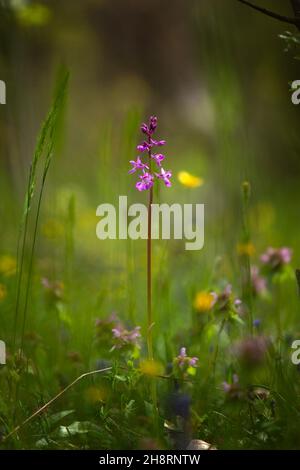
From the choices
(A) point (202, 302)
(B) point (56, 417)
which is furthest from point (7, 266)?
(B) point (56, 417)

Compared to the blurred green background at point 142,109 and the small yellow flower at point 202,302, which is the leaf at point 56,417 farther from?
the blurred green background at point 142,109

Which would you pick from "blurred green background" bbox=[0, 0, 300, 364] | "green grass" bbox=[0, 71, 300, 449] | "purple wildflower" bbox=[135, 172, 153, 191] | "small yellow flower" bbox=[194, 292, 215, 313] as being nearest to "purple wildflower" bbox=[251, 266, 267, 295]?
"green grass" bbox=[0, 71, 300, 449]

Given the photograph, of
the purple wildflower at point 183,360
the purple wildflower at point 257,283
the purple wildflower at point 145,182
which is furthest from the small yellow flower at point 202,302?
the purple wildflower at point 145,182

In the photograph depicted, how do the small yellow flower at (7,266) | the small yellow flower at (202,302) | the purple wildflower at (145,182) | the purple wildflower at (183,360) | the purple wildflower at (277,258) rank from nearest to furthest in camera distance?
the purple wildflower at (145,182), the purple wildflower at (183,360), the small yellow flower at (202,302), the purple wildflower at (277,258), the small yellow flower at (7,266)

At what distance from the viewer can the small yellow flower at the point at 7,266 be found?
1.88m

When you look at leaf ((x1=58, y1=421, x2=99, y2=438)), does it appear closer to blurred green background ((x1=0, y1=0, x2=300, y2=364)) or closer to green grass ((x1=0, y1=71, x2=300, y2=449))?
green grass ((x1=0, y1=71, x2=300, y2=449))

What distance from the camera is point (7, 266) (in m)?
1.95

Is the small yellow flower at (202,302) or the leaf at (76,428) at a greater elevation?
the small yellow flower at (202,302)

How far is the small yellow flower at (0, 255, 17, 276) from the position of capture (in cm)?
188

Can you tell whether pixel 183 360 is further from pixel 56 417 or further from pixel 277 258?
pixel 277 258

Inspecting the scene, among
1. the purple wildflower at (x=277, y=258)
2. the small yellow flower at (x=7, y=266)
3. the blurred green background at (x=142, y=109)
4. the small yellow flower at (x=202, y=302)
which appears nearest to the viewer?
the small yellow flower at (x=202, y=302)

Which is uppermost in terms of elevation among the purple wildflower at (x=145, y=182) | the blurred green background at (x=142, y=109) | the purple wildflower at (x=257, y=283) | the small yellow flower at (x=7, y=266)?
the blurred green background at (x=142, y=109)

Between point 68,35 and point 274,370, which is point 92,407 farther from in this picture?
point 68,35
